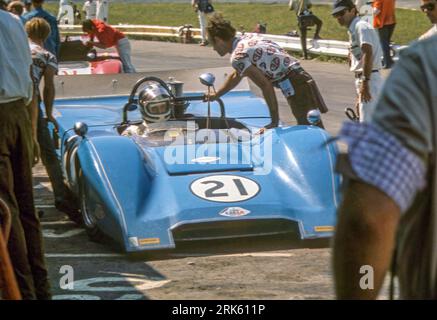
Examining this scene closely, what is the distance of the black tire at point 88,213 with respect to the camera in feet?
25.7

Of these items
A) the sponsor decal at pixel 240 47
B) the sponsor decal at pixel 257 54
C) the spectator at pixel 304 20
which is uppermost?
the sponsor decal at pixel 240 47

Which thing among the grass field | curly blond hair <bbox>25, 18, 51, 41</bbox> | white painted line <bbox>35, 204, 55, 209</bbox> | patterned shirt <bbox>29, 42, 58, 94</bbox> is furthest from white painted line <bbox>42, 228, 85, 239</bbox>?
the grass field

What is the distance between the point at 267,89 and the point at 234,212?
2262 mm

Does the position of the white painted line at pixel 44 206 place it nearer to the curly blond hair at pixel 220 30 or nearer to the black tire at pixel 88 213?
the black tire at pixel 88 213

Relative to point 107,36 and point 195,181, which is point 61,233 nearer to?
point 195,181

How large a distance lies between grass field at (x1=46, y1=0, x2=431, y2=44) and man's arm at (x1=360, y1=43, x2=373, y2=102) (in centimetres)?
1165

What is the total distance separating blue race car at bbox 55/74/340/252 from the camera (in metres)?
7.39

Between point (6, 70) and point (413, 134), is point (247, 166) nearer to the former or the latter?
point (6, 70)

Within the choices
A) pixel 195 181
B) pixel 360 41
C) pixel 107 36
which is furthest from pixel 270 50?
pixel 107 36

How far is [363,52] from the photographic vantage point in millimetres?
10781

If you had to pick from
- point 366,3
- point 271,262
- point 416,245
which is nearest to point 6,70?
point 271,262

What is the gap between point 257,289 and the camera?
20.6 feet

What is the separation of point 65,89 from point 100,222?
2.90 meters

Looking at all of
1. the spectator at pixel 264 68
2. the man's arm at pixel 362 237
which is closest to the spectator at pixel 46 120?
the spectator at pixel 264 68
